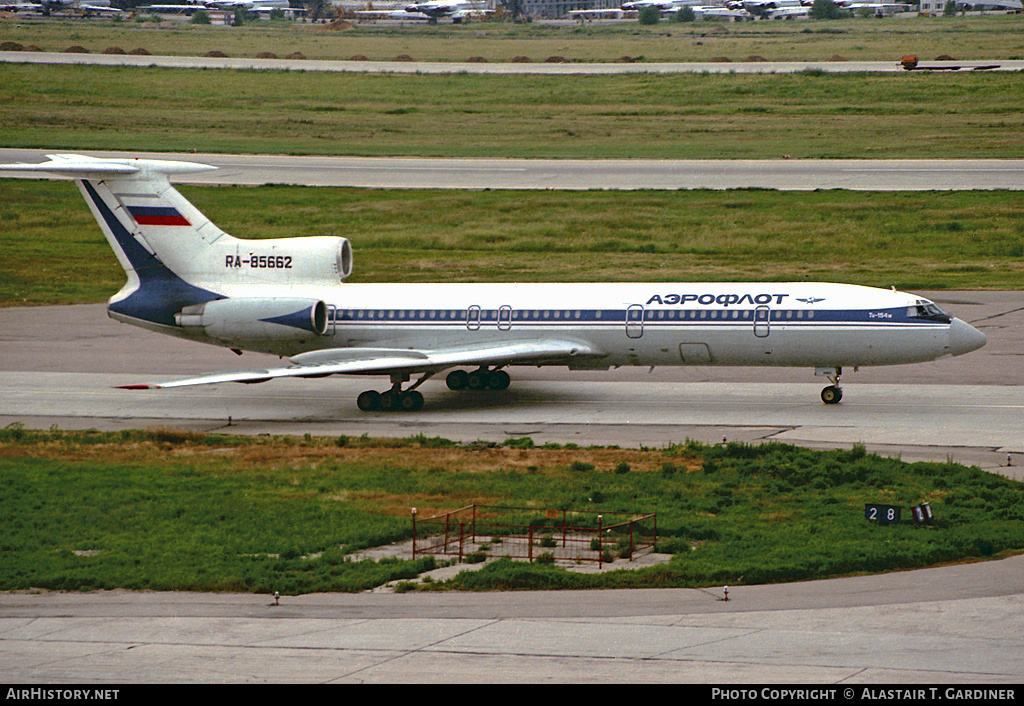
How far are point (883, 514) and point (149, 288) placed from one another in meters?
24.6

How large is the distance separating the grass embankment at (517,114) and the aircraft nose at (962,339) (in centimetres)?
5316

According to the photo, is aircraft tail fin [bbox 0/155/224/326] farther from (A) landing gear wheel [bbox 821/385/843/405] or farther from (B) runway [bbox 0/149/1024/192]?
(B) runway [bbox 0/149/1024/192]

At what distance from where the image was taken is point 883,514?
25.5m

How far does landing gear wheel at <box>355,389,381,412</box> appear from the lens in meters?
39.8

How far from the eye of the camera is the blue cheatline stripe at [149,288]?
4088 centimetres

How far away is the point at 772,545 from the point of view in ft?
79.0

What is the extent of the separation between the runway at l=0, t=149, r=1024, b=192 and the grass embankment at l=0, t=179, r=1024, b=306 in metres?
2.85

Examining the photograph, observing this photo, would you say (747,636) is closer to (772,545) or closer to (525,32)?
(772,545)

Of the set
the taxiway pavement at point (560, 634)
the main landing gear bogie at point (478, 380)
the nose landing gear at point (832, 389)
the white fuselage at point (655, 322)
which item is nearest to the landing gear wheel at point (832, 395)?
the nose landing gear at point (832, 389)

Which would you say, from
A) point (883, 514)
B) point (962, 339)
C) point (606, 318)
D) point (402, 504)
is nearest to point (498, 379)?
point (606, 318)

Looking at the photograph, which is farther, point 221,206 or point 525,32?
point 525,32

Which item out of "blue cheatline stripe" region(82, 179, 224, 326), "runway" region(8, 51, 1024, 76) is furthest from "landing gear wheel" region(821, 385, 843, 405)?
"runway" region(8, 51, 1024, 76)
